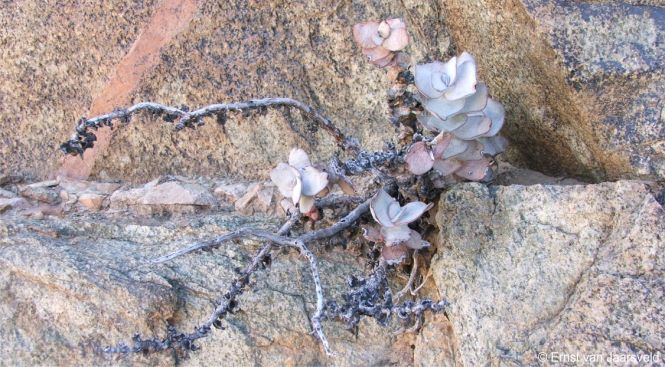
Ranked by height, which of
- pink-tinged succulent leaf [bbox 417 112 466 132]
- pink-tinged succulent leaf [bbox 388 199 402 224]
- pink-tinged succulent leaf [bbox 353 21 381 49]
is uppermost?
pink-tinged succulent leaf [bbox 353 21 381 49]

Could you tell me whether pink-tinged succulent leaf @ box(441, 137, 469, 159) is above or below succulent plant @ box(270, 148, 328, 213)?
below

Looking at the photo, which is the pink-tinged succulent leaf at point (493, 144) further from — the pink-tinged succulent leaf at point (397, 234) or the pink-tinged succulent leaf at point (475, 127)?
the pink-tinged succulent leaf at point (397, 234)

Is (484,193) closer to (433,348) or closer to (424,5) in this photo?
(433,348)

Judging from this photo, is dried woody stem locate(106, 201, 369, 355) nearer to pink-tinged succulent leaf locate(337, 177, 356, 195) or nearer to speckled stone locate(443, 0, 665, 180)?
pink-tinged succulent leaf locate(337, 177, 356, 195)

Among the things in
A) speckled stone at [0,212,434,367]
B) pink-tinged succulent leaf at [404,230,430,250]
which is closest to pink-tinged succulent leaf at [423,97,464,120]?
pink-tinged succulent leaf at [404,230,430,250]

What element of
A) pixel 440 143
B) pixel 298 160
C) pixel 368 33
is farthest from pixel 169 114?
pixel 440 143

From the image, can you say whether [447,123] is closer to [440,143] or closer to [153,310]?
[440,143]
